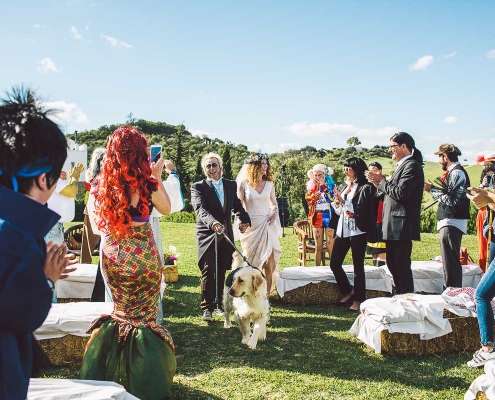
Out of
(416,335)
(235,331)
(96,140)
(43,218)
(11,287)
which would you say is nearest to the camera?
(11,287)

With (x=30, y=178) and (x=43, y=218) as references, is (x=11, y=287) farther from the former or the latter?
(x=30, y=178)

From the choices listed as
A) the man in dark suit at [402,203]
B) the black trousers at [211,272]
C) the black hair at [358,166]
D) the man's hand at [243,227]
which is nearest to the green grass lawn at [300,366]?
the black trousers at [211,272]

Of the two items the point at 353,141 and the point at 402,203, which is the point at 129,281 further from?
the point at 353,141

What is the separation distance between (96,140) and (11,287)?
70554 millimetres

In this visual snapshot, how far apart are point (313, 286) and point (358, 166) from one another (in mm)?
1986

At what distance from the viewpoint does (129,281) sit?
3.52m

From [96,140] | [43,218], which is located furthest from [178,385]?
[96,140]

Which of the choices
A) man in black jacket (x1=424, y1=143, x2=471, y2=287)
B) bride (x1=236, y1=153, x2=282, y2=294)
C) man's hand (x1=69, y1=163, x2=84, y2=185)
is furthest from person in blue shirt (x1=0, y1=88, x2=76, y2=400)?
man in black jacket (x1=424, y1=143, x2=471, y2=287)

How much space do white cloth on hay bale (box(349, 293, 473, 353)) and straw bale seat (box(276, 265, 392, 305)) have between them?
2073 mm

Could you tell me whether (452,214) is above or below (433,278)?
above

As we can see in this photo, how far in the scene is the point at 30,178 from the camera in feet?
5.20

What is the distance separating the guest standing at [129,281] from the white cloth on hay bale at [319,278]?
384cm

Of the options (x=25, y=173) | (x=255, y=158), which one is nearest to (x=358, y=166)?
(x=255, y=158)

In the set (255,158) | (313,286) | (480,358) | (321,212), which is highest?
(255,158)
